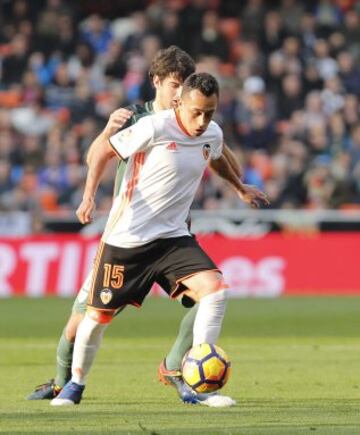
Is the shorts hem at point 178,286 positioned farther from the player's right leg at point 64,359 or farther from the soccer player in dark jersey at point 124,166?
the player's right leg at point 64,359

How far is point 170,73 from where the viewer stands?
8430 mm

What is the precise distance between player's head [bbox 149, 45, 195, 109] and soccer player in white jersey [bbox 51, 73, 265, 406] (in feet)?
0.79

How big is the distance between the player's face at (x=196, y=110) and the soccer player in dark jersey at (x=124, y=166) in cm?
34

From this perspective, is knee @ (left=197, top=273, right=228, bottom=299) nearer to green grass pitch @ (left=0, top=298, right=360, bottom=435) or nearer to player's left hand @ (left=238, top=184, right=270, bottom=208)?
green grass pitch @ (left=0, top=298, right=360, bottom=435)

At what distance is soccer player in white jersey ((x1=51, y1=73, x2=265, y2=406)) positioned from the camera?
8172 mm

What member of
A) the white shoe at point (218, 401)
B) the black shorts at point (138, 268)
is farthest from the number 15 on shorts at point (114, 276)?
the white shoe at point (218, 401)

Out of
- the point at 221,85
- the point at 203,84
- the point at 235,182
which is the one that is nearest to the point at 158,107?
the point at 203,84

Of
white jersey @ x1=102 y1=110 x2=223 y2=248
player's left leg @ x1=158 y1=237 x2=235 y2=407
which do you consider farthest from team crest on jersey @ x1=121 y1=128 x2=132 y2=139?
player's left leg @ x1=158 y1=237 x2=235 y2=407

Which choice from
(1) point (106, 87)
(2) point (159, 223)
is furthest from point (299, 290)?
(2) point (159, 223)

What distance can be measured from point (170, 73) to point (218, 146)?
57 cm

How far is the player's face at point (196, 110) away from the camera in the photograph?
797 centimetres

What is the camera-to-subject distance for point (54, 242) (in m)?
20.2

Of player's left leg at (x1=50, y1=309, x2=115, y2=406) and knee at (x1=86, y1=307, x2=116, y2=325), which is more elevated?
knee at (x1=86, y1=307, x2=116, y2=325)

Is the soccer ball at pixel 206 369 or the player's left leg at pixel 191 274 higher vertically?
the player's left leg at pixel 191 274
